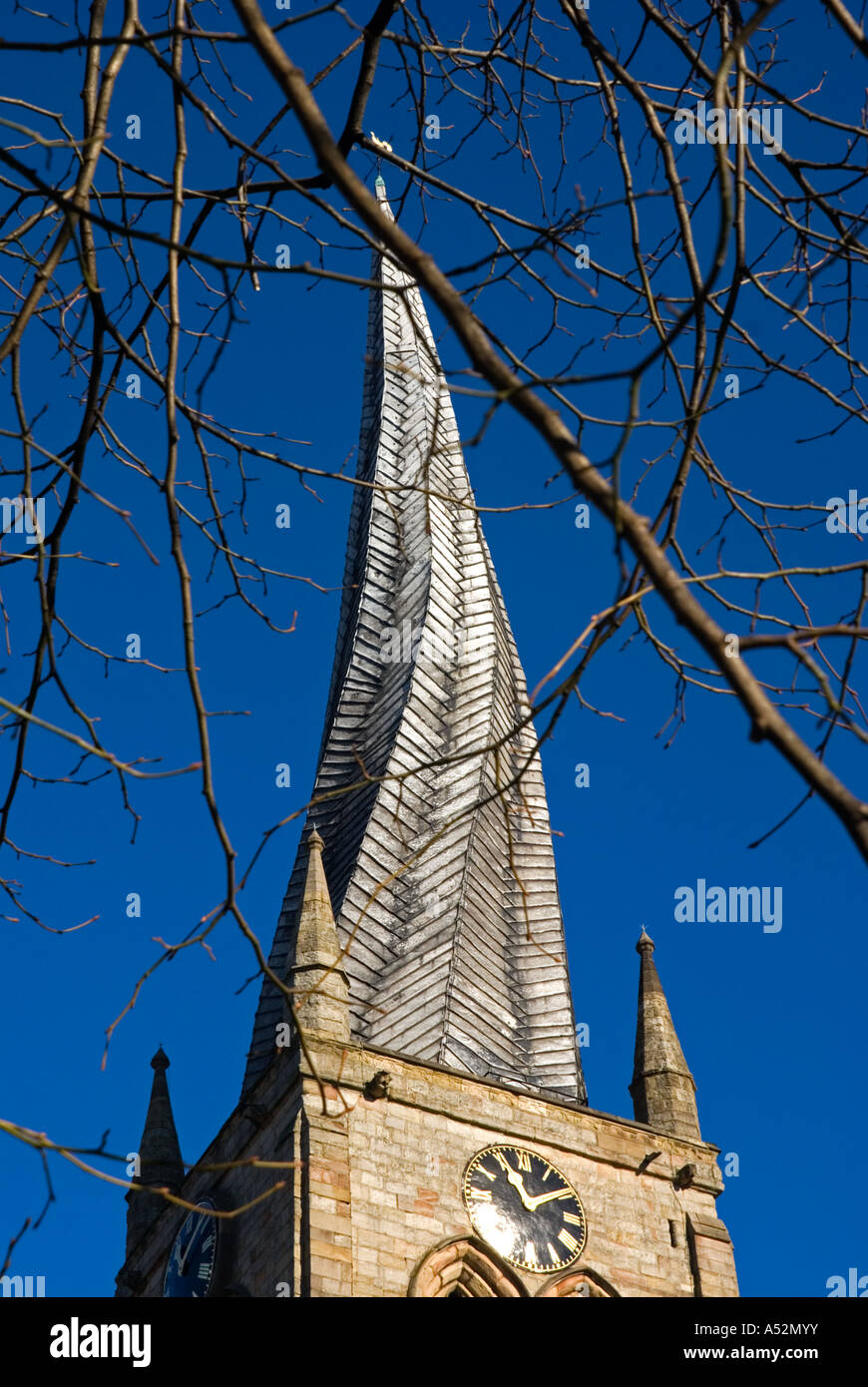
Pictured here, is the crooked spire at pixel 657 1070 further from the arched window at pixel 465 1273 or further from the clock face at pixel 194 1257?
the clock face at pixel 194 1257

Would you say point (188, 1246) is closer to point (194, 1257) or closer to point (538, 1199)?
point (194, 1257)

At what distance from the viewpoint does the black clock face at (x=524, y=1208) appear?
78.8 feet

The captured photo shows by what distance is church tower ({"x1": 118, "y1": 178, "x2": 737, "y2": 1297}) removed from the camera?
2330 cm

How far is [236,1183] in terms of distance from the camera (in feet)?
83.0

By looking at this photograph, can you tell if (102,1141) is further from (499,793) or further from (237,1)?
(237,1)

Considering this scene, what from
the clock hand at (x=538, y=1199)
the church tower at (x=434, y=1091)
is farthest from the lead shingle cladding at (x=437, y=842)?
the clock hand at (x=538, y=1199)

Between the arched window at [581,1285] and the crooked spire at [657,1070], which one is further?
the crooked spire at [657,1070]

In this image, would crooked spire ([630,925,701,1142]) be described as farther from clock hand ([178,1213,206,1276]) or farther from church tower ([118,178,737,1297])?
clock hand ([178,1213,206,1276])

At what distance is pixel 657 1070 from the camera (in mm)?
27172

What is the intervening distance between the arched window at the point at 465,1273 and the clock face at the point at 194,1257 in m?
2.66

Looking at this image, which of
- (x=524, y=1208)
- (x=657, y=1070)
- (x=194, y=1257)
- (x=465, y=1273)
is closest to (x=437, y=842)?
(x=657, y=1070)

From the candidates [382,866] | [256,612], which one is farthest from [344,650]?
[256,612]

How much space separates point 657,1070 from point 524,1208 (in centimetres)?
345

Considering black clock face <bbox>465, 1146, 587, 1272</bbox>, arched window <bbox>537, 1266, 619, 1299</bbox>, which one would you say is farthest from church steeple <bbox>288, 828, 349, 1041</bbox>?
arched window <bbox>537, 1266, 619, 1299</bbox>
